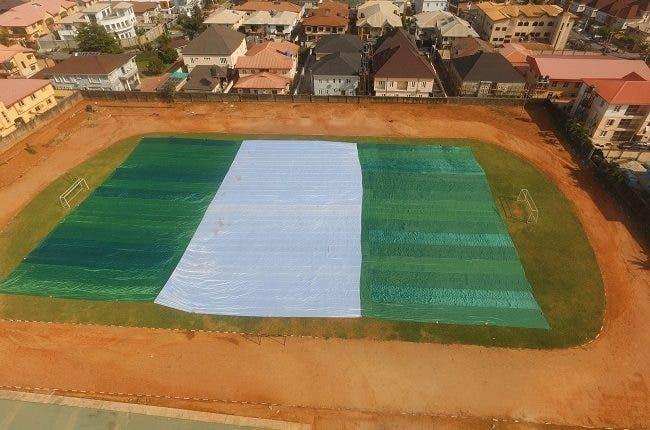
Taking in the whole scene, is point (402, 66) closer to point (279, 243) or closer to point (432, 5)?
point (279, 243)

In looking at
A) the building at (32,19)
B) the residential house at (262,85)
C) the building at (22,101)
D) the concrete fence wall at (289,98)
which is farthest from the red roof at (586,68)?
the building at (32,19)

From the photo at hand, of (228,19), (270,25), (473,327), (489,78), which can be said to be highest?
(228,19)

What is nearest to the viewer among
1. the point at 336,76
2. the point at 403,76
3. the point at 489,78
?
the point at 403,76

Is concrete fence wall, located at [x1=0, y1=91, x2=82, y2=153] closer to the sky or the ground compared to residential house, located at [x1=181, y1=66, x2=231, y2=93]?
closer to the ground

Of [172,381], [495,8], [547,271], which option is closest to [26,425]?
[172,381]

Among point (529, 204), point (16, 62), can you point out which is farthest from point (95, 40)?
point (529, 204)

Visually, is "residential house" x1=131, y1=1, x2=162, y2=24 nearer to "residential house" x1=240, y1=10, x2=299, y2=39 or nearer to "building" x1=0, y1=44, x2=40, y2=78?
"building" x1=0, y1=44, x2=40, y2=78

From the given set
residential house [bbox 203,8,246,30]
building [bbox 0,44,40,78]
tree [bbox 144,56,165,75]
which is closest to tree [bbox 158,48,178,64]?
tree [bbox 144,56,165,75]

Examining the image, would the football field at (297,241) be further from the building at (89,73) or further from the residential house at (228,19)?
the residential house at (228,19)
